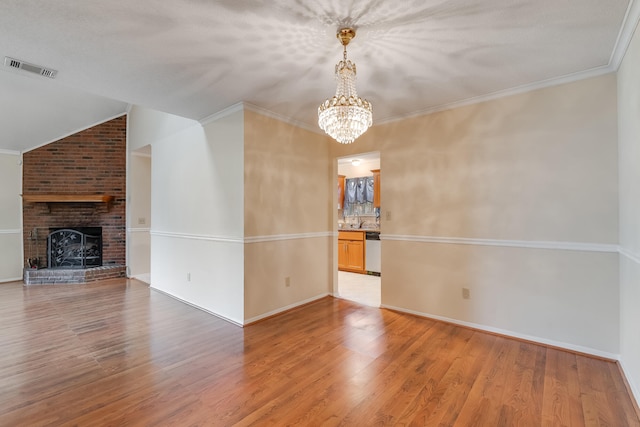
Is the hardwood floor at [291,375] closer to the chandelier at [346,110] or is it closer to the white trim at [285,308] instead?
the white trim at [285,308]

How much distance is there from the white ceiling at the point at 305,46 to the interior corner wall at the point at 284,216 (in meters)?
0.60

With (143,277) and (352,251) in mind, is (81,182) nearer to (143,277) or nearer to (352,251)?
(143,277)

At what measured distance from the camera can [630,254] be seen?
2.07 metres

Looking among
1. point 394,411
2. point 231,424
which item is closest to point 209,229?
point 231,424

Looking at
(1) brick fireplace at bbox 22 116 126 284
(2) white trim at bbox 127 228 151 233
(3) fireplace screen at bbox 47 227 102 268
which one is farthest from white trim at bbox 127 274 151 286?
(2) white trim at bbox 127 228 151 233

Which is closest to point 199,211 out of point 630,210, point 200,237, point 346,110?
point 200,237

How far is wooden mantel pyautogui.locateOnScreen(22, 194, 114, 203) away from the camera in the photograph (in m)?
5.30

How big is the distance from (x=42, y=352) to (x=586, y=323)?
4932mm

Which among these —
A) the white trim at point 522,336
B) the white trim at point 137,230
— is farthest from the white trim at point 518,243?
the white trim at point 137,230

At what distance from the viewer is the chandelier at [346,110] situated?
2.09m

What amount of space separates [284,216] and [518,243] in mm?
2645

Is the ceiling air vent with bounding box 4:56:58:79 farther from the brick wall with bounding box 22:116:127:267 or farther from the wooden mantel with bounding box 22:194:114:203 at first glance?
the brick wall with bounding box 22:116:127:267

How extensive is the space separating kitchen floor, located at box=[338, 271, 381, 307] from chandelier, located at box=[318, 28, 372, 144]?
266 cm

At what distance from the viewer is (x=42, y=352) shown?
2.59 meters
